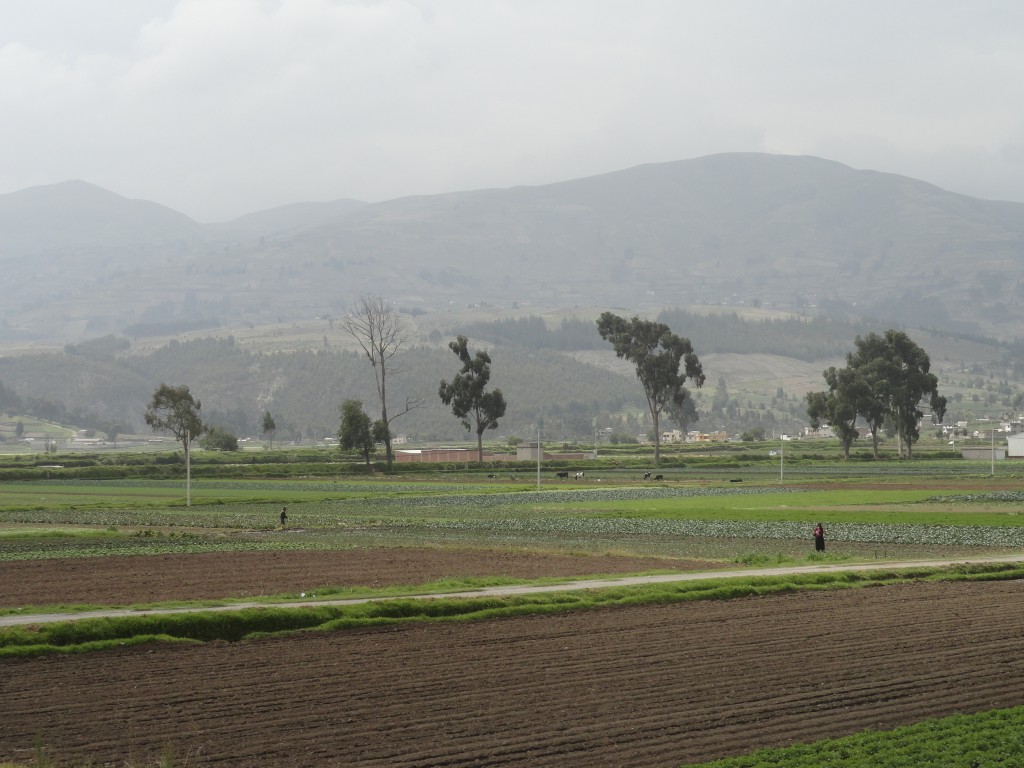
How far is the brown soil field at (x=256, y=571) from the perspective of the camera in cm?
3512

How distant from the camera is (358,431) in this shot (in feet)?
458

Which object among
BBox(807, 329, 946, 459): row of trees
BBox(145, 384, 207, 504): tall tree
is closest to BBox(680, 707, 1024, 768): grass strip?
BBox(145, 384, 207, 504): tall tree

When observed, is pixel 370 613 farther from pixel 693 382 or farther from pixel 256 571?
pixel 693 382

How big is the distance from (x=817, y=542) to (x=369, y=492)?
177 ft

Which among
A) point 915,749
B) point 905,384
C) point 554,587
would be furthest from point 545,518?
point 905,384

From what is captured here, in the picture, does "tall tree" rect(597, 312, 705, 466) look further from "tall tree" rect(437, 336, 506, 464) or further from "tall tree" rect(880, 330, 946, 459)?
"tall tree" rect(880, 330, 946, 459)

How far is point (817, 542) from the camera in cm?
4725

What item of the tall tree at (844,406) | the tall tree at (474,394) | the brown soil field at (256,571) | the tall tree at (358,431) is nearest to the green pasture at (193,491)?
the tall tree at (358,431)

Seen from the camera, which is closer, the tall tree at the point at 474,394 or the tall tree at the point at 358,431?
the tall tree at the point at 358,431

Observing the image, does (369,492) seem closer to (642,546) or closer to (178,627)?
(642,546)

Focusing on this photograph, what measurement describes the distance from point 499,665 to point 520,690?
2394mm

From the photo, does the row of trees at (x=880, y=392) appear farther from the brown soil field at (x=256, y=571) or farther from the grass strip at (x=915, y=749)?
the grass strip at (x=915, y=749)

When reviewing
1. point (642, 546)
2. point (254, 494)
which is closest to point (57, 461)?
point (254, 494)

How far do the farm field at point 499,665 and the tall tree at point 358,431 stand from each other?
84443 mm
